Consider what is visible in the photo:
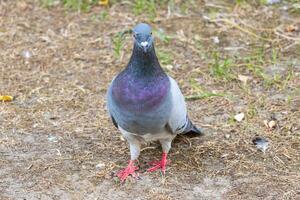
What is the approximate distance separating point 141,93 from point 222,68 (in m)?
2.06

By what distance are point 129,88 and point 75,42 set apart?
103 inches

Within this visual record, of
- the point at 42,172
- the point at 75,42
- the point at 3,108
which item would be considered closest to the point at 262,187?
the point at 42,172

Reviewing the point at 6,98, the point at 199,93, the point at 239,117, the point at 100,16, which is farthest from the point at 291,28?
the point at 6,98

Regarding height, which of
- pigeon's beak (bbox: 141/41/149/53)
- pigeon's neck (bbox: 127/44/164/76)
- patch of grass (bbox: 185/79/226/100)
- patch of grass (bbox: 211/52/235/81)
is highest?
pigeon's beak (bbox: 141/41/149/53)

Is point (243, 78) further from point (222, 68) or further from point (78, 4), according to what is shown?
point (78, 4)

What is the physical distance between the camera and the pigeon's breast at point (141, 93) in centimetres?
384

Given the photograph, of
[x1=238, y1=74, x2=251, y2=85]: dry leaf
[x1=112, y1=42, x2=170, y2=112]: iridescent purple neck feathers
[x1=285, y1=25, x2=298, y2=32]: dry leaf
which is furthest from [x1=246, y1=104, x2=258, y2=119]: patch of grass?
[x1=285, y1=25, x2=298, y2=32]: dry leaf

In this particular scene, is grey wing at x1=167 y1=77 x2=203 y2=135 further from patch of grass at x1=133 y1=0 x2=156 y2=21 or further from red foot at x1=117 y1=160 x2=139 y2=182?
patch of grass at x1=133 y1=0 x2=156 y2=21

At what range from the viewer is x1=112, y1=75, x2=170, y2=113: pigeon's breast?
12.6 ft

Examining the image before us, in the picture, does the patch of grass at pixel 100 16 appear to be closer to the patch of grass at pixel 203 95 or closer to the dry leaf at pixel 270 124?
the patch of grass at pixel 203 95

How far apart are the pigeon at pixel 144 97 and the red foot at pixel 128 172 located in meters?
0.32

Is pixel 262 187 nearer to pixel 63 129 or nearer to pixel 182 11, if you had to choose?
pixel 63 129

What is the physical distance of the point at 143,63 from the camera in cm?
383

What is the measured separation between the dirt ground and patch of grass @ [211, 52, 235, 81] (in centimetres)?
2
